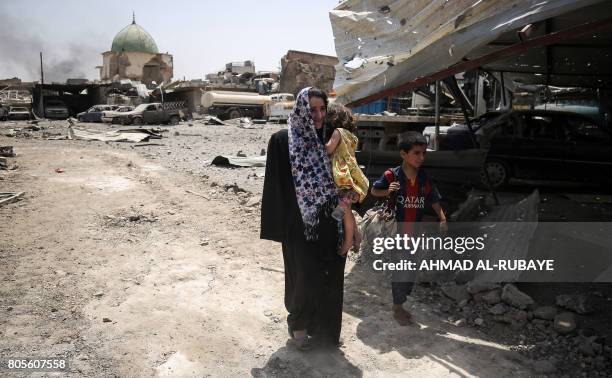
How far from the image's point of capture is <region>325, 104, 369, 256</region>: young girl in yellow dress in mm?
2656

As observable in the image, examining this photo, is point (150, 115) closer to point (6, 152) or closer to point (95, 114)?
point (95, 114)

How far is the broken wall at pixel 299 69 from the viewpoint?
39.4 metres

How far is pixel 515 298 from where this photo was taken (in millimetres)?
3543

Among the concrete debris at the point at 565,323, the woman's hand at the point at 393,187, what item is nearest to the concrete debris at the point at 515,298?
the concrete debris at the point at 565,323

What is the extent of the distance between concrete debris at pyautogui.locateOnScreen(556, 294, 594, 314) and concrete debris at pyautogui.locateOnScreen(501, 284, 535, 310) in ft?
0.82

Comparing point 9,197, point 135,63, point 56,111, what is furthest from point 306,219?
point 135,63

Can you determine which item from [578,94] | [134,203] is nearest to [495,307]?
[134,203]

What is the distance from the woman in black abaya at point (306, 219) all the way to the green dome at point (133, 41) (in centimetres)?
5630

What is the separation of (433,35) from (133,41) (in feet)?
185

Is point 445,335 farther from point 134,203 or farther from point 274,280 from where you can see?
point 134,203

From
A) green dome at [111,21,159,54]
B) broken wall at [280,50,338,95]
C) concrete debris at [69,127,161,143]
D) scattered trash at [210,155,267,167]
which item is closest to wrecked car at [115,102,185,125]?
concrete debris at [69,127,161,143]

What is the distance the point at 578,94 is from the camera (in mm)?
12734

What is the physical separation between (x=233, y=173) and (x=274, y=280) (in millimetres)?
6152

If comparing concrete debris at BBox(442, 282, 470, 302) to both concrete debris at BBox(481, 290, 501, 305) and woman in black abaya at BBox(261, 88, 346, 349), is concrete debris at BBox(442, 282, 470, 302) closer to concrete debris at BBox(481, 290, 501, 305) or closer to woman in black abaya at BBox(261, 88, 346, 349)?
concrete debris at BBox(481, 290, 501, 305)
